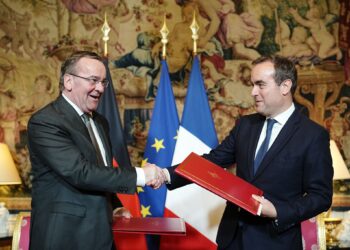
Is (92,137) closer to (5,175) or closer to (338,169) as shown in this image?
(5,175)

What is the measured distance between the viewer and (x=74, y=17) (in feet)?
17.3

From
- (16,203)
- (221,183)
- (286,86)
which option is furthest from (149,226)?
(16,203)

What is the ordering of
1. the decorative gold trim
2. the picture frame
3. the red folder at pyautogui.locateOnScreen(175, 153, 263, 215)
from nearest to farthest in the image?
the red folder at pyautogui.locateOnScreen(175, 153, 263, 215) → the decorative gold trim → the picture frame

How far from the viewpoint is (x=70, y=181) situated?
2486mm

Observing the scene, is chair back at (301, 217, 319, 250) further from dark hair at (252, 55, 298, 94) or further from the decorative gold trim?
dark hair at (252, 55, 298, 94)

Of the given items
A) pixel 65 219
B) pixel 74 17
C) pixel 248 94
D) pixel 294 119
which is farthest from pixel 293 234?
pixel 74 17

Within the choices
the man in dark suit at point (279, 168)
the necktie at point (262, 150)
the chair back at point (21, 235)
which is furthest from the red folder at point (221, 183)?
the chair back at point (21, 235)

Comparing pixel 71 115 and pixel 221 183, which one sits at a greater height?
pixel 71 115

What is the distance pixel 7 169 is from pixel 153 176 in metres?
2.29

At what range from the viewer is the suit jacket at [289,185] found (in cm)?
258

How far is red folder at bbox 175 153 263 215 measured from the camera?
94.0 inches

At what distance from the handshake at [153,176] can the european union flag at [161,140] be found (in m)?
1.27

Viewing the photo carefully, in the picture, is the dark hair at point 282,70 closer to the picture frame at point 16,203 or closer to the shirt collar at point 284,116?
the shirt collar at point 284,116

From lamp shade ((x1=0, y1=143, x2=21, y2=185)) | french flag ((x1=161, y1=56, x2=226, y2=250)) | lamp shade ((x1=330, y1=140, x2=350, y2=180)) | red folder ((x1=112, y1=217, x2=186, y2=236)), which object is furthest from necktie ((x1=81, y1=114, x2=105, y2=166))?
lamp shade ((x1=330, y1=140, x2=350, y2=180))
